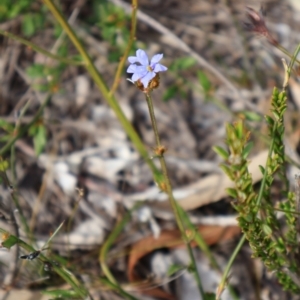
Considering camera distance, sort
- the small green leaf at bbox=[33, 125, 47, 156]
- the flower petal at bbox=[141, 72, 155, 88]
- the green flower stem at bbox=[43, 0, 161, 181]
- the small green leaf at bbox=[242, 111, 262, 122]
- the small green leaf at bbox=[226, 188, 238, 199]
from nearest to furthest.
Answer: the flower petal at bbox=[141, 72, 155, 88] < the small green leaf at bbox=[226, 188, 238, 199] < the green flower stem at bbox=[43, 0, 161, 181] < the small green leaf at bbox=[242, 111, 262, 122] < the small green leaf at bbox=[33, 125, 47, 156]

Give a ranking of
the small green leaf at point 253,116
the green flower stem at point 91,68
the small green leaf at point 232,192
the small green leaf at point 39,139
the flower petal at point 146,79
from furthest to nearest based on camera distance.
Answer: the small green leaf at point 39,139, the small green leaf at point 253,116, the green flower stem at point 91,68, the small green leaf at point 232,192, the flower petal at point 146,79

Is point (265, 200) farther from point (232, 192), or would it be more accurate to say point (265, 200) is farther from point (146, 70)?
point (146, 70)

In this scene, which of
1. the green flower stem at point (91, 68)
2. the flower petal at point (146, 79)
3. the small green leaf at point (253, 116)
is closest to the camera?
the flower petal at point (146, 79)

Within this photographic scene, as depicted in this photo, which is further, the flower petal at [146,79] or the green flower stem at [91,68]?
the green flower stem at [91,68]

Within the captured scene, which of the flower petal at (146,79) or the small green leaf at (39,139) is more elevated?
the flower petal at (146,79)

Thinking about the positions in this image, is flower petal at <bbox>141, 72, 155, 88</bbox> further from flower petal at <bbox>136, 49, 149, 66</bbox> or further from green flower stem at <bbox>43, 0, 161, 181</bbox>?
green flower stem at <bbox>43, 0, 161, 181</bbox>

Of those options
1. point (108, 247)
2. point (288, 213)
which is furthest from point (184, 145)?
point (288, 213)

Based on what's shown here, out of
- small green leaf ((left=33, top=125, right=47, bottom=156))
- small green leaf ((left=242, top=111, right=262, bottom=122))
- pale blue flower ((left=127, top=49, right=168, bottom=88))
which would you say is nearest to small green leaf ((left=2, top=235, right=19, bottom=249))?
pale blue flower ((left=127, top=49, right=168, bottom=88))

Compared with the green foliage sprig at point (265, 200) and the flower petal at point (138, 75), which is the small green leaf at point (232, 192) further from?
the flower petal at point (138, 75)

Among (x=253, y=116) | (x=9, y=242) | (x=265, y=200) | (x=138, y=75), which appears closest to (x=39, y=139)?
(x=253, y=116)

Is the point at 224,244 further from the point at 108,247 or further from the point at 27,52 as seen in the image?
the point at 27,52

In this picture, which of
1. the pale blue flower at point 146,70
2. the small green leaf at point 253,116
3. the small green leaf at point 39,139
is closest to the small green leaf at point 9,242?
the pale blue flower at point 146,70

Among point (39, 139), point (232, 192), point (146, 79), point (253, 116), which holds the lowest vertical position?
point (39, 139)

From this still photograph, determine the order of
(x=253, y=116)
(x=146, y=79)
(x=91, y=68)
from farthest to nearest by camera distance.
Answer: (x=253, y=116) → (x=91, y=68) → (x=146, y=79)
